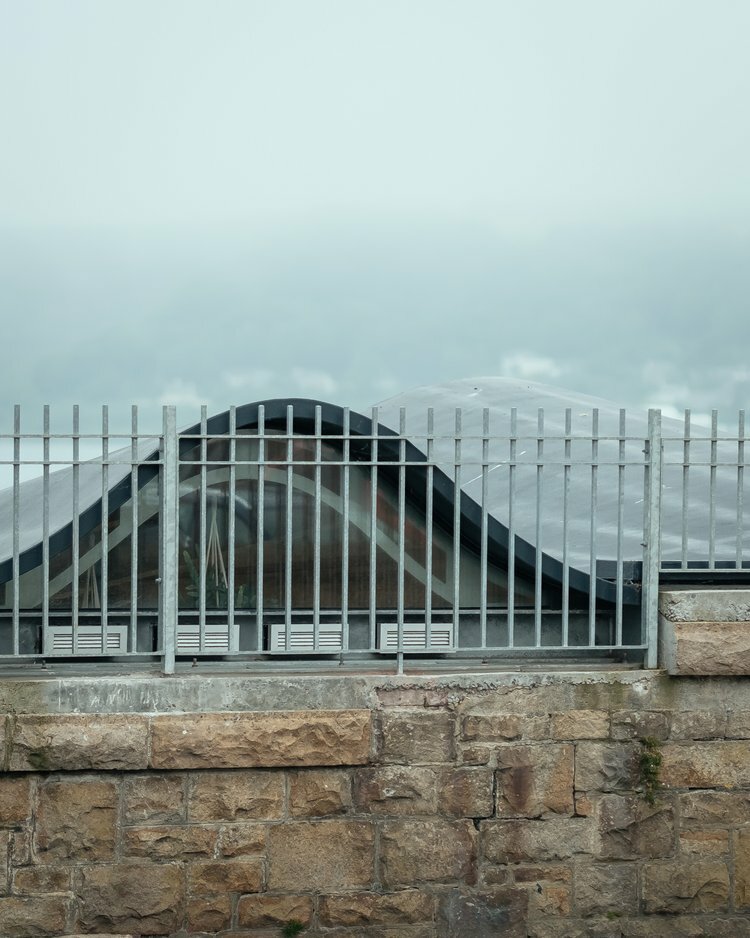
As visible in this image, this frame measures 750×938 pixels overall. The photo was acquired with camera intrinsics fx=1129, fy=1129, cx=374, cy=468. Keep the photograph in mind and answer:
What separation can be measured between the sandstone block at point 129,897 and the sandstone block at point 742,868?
3460 mm

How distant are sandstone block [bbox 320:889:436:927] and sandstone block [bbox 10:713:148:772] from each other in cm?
145

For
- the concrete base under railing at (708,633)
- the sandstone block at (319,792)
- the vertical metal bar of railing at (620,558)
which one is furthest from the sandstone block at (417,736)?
the concrete base under railing at (708,633)

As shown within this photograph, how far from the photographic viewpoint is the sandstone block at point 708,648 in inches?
276

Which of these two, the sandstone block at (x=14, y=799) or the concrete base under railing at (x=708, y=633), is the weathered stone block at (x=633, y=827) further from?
the sandstone block at (x=14, y=799)

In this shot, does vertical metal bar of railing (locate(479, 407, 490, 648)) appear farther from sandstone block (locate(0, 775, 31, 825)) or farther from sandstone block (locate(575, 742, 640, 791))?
sandstone block (locate(0, 775, 31, 825))

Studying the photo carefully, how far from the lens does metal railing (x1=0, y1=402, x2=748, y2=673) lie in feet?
22.5

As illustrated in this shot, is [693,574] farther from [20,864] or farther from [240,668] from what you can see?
[20,864]

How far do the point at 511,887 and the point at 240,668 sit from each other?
2.14 metres

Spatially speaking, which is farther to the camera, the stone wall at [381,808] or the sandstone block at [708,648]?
the sandstone block at [708,648]

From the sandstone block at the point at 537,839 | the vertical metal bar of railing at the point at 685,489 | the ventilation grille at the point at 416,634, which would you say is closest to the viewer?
the sandstone block at the point at 537,839

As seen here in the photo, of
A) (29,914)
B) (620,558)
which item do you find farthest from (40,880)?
(620,558)

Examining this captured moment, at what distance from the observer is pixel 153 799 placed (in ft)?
21.8

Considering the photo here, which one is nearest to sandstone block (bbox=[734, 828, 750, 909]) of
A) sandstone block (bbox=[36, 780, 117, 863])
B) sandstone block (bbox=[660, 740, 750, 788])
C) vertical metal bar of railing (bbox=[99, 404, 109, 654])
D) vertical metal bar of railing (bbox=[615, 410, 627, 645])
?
sandstone block (bbox=[660, 740, 750, 788])

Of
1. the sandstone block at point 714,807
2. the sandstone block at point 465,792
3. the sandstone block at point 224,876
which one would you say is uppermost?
the sandstone block at point 465,792
